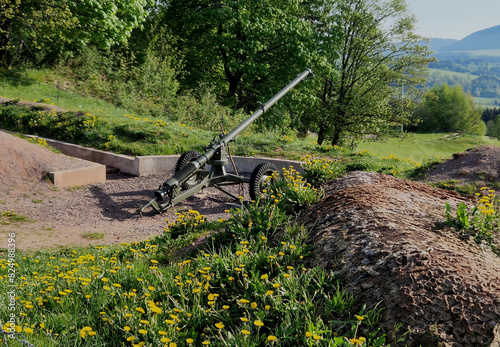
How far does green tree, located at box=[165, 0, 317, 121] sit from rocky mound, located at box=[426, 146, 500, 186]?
11.8 m

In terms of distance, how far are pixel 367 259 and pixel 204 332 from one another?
1399 millimetres

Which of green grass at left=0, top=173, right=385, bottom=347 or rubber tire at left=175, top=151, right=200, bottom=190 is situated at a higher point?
rubber tire at left=175, top=151, right=200, bottom=190

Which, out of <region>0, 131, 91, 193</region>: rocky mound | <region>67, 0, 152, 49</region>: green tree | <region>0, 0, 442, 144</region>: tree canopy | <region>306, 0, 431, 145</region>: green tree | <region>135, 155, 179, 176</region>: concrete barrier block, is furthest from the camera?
<region>306, 0, 431, 145</region>: green tree

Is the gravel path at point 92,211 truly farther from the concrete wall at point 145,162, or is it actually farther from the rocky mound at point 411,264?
the rocky mound at point 411,264

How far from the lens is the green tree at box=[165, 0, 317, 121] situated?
59.5ft

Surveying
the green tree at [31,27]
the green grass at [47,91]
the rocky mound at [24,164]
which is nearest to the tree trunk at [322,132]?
the green grass at [47,91]

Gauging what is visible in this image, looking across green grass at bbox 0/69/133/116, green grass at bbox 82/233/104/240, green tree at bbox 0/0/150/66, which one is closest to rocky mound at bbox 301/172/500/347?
green grass at bbox 82/233/104/240

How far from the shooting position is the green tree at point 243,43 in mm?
18133

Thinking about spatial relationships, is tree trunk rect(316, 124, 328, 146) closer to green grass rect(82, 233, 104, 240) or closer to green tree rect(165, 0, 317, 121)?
green tree rect(165, 0, 317, 121)

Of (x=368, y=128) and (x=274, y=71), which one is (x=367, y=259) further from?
(x=368, y=128)

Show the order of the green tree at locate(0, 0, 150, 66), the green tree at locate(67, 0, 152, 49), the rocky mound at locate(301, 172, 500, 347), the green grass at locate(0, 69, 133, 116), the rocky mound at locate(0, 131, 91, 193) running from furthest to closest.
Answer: the green grass at locate(0, 69, 133, 116), the green tree at locate(0, 0, 150, 66), the green tree at locate(67, 0, 152, 49), the rocky mound at locate(0, 131, 91, 193), the rocky mound at locate(301, 172, 500, 347)

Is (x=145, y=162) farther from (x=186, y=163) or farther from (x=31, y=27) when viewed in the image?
(x=31, y=27)

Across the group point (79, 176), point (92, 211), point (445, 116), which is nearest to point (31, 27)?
point (79, 176)

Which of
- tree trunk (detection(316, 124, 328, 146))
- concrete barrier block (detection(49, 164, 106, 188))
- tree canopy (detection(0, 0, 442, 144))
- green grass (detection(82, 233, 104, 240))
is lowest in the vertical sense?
green grass (detection(82, 233, 104, 240))
